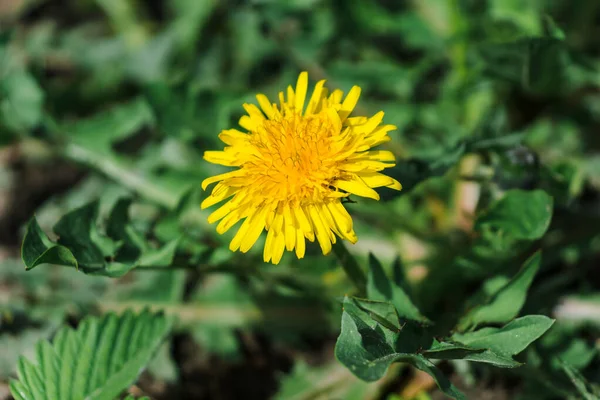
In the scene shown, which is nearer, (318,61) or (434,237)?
Answer: (434,237)

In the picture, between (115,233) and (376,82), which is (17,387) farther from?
(376,82)

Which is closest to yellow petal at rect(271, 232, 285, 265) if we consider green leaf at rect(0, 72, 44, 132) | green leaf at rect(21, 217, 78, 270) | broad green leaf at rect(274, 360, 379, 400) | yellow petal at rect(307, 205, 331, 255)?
yellow petal at rect(307, 205, 331, 255)

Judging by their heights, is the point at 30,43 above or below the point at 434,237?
above

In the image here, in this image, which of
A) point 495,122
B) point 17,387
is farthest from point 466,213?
point 17,387

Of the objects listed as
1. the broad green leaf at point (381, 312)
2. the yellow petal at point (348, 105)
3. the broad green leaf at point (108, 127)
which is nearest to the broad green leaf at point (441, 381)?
the broad green leaf at point (381, 312)

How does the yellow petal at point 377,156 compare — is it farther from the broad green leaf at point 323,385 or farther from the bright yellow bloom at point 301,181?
the broad green leaf at point 323,385

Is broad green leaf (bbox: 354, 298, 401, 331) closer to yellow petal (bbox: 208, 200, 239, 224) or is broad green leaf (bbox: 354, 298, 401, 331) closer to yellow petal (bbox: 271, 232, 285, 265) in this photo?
yellow petal (bbox: 271, 232, 285, 265)

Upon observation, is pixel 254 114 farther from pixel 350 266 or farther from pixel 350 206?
pixel 350 206
